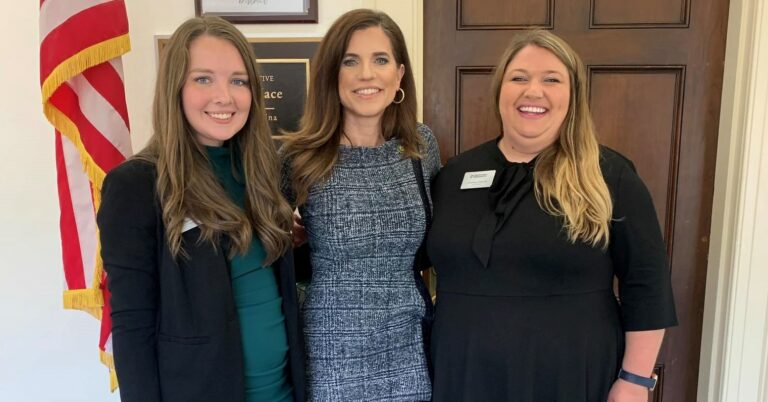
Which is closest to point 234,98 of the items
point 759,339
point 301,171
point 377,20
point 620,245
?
point 301,171

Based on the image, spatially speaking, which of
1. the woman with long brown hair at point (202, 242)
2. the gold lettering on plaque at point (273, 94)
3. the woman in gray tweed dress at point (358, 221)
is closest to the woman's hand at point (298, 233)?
the woman in gray tweed dress at point (358, 221)

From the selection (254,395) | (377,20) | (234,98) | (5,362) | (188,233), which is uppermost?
Result: (377,20)

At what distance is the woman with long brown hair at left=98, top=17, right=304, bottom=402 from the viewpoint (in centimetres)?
103

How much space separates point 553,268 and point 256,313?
0.70 meters

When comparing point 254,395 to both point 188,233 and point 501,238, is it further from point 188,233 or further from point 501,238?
point 501,238

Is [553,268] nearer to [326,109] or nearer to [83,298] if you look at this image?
[326,109]

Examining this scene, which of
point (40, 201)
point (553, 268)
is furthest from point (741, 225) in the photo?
point (40, 201)

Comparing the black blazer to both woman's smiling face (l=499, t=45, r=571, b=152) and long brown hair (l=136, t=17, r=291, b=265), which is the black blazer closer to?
long brown hair (l=136, t=17, r=291, b=265)

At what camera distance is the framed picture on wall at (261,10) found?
1795mm

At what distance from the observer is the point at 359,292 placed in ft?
4.33

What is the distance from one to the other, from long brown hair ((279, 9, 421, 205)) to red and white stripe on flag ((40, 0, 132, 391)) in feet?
1.65

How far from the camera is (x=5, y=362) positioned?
1.96 metres

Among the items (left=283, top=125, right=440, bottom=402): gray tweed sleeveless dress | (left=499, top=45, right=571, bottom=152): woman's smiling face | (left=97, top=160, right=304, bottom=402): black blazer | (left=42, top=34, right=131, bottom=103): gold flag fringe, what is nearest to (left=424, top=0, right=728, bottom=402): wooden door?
(left=499, top=45, right=571, bottom=152): woman's smiling face

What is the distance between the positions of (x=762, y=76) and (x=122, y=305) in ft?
6.08
